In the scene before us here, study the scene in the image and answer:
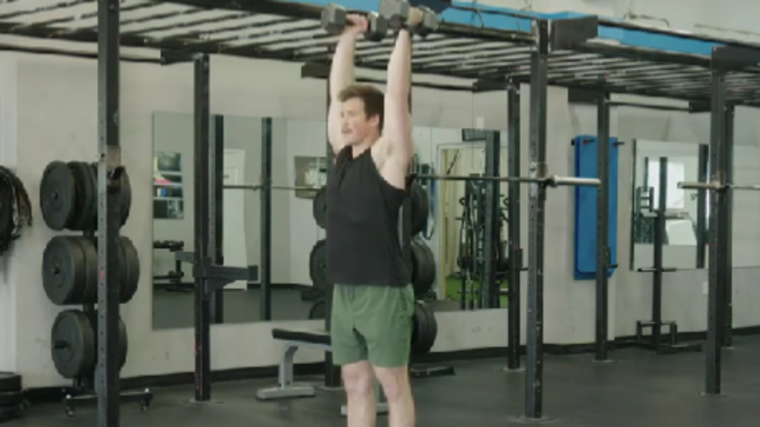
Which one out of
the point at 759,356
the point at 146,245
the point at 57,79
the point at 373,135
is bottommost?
the point at 759,356

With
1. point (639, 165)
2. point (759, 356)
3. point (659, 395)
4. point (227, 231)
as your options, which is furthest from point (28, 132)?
point (759, 356)

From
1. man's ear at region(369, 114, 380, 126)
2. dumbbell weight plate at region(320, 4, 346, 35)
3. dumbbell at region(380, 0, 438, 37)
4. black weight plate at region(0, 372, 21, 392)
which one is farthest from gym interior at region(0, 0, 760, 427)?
man's ear at region(369, 114, 380, 126)

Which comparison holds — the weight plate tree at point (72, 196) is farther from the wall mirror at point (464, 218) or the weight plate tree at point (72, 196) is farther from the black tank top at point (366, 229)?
the wall mirror at point (464, 218)

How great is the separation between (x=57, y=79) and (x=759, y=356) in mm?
5803

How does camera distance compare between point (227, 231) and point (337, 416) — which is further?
point (227, 231)

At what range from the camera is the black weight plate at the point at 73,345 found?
5.57 metres

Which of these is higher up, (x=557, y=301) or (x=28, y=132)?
(x=28, y=132)

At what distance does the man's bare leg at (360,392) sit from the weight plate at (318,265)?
3.47 meters

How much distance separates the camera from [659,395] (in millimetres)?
6430

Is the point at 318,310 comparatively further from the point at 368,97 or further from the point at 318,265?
the point at 368,97

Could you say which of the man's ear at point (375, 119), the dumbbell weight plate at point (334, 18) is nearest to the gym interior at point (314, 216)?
the dumbbell weight plate at point (334, 18)

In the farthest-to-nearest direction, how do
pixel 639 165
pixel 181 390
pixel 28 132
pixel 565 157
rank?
pixel 639 165 < pixel 565 157 < pixel 181 390 < pixel 28 132

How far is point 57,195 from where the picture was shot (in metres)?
5.67

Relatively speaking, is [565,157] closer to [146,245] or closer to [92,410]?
[146,245]
